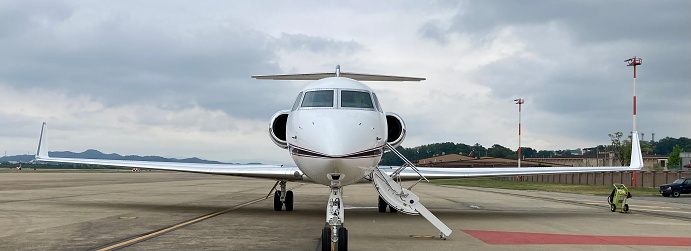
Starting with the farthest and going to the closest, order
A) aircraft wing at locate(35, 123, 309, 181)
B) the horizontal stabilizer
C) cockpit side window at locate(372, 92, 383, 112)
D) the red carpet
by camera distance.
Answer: the horizontal stabilizer, aircraft wing at locate(35, 123, 309, 181), the red carpet, cockpit side window at locate(372, 92, 383, 112)

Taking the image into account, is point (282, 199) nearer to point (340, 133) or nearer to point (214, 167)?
point (214, 167)

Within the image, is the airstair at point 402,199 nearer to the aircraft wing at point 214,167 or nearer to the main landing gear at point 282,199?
the aircraft wing at point 214,167

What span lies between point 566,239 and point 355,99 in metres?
5.36

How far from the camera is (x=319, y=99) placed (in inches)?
446

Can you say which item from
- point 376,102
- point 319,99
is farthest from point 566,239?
point 319,99

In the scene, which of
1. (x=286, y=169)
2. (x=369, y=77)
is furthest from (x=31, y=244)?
(x=369, y=77)

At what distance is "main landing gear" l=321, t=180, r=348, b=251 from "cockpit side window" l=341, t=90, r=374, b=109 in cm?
164

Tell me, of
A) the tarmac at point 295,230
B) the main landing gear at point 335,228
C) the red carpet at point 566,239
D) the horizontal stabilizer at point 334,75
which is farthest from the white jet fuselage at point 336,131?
the horizontal stabilizer at point 334,75

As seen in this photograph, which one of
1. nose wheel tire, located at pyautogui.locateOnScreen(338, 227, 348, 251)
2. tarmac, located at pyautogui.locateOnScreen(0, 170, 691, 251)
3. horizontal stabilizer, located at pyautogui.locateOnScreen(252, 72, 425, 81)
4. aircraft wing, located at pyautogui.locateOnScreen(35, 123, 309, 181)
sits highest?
horizontal stabilizer, located at pyautogui.locateOnScreen(252, 72, 425, 81)

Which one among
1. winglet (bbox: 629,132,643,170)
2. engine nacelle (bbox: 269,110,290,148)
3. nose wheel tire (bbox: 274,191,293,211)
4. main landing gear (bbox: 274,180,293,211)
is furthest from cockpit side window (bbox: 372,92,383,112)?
winglet (bbox: 629,132,643,170)

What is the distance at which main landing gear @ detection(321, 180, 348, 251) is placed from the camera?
9508 mm

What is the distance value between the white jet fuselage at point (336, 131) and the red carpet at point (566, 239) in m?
3.36

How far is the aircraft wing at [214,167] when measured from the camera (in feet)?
54.0

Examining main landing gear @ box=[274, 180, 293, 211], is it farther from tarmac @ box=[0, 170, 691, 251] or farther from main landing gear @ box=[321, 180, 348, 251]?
main landing gear @ box=[321, 180, 348, 251]
